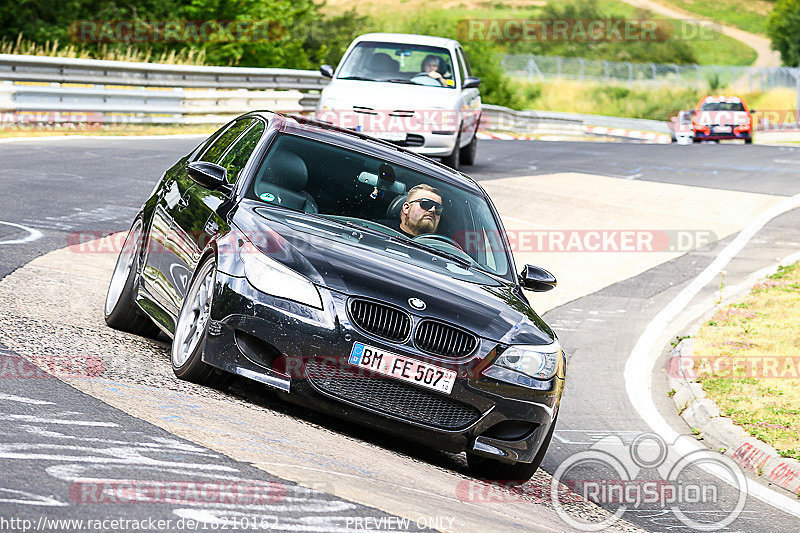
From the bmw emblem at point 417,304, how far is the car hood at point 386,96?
37.7 ft

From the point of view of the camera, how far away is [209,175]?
7.11 meters

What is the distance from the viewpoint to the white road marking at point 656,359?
7672 millimetres

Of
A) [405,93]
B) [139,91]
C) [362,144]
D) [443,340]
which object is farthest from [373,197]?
[139,91]

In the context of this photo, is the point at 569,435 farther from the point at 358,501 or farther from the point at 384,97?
the point at 384,97

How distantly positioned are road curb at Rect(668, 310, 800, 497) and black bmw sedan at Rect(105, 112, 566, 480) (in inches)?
82.7

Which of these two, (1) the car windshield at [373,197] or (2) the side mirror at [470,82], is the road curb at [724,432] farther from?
(2) the side mirror at [470,82]

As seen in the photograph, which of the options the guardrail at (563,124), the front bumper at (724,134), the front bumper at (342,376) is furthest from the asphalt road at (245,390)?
the front bumper at (724,134)

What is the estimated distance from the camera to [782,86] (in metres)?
62.3

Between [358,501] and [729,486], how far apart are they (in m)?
3.69

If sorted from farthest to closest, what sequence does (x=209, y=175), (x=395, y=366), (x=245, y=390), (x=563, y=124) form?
(x=563, y=124) → (x=209, y=175) → (x=245, y=390) → (x=395, y=366)

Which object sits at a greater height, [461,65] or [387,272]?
[387,272]

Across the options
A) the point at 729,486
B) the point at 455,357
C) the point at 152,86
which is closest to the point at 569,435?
the point at 729,486

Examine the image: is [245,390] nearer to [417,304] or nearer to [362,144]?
→ [417,304]

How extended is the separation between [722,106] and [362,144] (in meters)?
34.6
